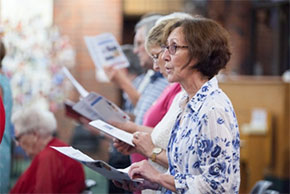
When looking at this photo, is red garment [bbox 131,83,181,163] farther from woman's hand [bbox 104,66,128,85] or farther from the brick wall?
the brick wall

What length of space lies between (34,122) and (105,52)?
2.05 ft

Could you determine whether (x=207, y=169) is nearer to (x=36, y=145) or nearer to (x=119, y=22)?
(x=36, y=145)

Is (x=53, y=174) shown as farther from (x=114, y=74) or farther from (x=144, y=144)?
(x=144, y=144)

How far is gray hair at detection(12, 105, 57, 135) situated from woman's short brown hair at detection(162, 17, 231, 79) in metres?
1.68

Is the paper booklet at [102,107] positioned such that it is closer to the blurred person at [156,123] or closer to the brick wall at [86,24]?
the blurred person at [156,123]

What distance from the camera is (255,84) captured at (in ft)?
25.5

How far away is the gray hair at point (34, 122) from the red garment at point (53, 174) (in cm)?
17

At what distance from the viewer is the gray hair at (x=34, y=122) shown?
12.3 ft

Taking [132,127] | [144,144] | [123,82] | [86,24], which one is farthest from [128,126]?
[86,24]

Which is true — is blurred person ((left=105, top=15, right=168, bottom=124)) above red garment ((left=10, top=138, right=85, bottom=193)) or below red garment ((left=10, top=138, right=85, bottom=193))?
above

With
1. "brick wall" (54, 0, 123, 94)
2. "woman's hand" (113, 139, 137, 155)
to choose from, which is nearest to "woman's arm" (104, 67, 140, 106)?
"woman's hand" (113, 139, 137, 155)

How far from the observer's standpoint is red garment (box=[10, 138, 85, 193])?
356cm

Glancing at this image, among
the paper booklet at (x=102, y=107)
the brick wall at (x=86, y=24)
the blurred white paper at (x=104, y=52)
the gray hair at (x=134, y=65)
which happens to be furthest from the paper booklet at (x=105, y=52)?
the brick wall at (x=86, y=24)

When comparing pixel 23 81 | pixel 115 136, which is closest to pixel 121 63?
pixel 115 136
